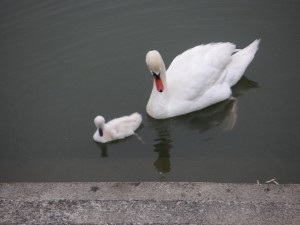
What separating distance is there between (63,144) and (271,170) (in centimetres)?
264

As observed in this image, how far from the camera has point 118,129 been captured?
589 centimetres

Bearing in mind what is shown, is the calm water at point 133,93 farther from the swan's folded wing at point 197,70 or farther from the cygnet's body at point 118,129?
the swan's folded wing at point 197,70

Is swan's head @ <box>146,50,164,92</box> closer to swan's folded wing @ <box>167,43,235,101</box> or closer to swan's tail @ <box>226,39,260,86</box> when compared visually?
swan's folded wing @ <box>167,43,235,101</box>

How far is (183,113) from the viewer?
6.28m

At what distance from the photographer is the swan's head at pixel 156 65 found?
18.4ft

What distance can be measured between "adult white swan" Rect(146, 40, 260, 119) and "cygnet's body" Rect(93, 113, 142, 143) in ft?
1.26

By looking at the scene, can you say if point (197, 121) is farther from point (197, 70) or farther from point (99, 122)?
point (99, 122)

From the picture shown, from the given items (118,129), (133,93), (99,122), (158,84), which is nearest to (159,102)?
(158,84)

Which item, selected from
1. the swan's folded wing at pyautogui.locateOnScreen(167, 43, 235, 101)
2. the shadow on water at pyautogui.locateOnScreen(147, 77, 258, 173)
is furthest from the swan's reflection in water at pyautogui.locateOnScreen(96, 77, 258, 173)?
the swan's folded wing at pyautogui.locateOnScreen(167, 43, 235, 101)

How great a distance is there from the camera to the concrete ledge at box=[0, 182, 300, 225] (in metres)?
3.76

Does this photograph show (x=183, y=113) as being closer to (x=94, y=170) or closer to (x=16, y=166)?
(x=94, y=170)

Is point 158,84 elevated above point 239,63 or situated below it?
below

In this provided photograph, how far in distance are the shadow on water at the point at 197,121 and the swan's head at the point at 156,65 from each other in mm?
563

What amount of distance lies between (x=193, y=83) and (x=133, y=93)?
3.38ft
